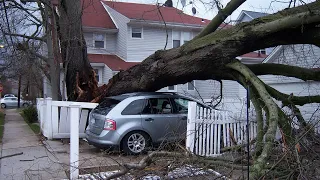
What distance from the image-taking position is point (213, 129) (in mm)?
8602

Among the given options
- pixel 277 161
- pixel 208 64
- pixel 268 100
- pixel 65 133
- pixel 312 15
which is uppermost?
pixel 312 15

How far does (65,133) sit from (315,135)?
9.23 metres

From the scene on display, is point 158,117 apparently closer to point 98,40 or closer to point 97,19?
point 98,40

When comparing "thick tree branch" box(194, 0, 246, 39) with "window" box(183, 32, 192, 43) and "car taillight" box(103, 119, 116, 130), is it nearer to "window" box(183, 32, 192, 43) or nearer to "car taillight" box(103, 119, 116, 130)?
"car taillight" box(103, 119, 116, 130)

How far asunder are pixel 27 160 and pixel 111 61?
15888mm

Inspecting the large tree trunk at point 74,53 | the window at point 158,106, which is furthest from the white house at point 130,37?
the window at point 158,106

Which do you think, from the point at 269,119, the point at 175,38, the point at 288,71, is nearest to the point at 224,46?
the point at 288,71

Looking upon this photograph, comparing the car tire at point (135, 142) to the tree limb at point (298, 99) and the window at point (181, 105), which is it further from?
the tree limb at point (298, 99)

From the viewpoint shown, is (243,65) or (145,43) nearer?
(243,65)

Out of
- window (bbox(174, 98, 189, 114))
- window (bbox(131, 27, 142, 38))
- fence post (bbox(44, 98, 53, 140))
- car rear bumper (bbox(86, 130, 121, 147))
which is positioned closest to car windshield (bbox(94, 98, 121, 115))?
car rear bumper (bbox(86, 130, 121, 147))

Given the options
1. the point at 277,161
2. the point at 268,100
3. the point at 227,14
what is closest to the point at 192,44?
the point at 227,14

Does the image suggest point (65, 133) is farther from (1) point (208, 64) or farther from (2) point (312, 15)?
(2) point (312, 15)

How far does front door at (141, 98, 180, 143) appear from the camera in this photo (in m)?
9.45

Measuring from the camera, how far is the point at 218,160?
14.3 ft
